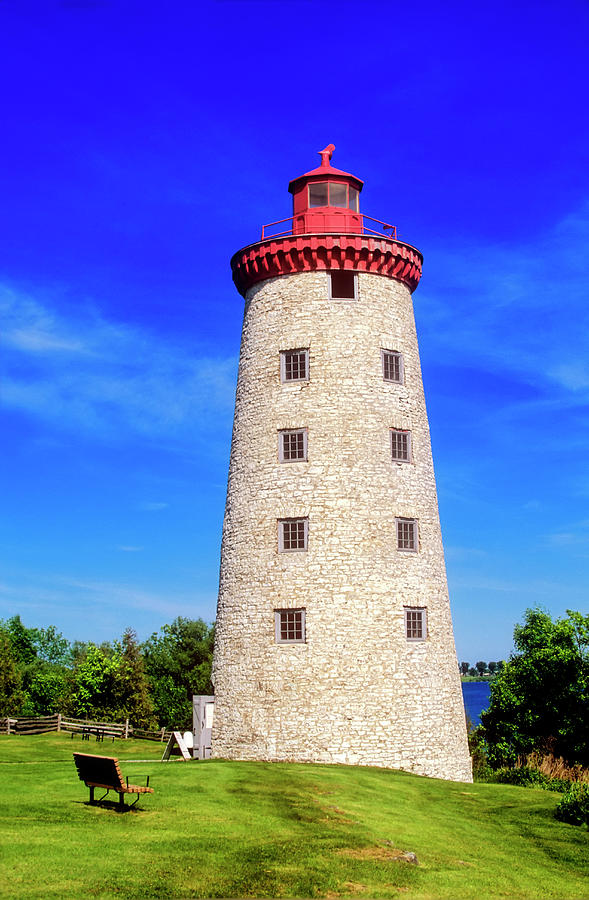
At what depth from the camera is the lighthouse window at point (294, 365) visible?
3509cm

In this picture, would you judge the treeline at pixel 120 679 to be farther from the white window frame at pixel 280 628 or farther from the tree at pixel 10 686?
the white window frame at pixel 280 628

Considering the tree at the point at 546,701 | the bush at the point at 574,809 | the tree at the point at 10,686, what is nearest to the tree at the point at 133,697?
the tree at the point at 10,686

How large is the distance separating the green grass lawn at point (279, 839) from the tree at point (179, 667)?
47607 millimetres

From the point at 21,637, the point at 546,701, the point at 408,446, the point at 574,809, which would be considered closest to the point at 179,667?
the point at 21,637

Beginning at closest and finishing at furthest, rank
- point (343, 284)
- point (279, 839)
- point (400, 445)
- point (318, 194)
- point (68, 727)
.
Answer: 1. point (279, 839)
2. point (400, 445)
3. point (343, 284)
4. point (318, 194)
5. point (68, 727)

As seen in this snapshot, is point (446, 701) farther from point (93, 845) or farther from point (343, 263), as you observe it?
point (93, 845)

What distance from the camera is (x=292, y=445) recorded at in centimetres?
3438

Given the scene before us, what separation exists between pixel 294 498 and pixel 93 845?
18216 mm

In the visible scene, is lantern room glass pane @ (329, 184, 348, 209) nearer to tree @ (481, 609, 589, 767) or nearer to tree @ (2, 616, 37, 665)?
tree @ (481, 609, 589, 767)

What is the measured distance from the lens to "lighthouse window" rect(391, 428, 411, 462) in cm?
3500

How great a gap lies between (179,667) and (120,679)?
54.8ft

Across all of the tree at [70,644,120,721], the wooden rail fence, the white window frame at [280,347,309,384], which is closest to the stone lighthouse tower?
the white window frame at [280,347,309,384]

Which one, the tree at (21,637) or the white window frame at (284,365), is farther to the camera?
the tree at (21,637)

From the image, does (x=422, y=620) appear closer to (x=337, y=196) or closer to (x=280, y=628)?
(x=280, y=628)
